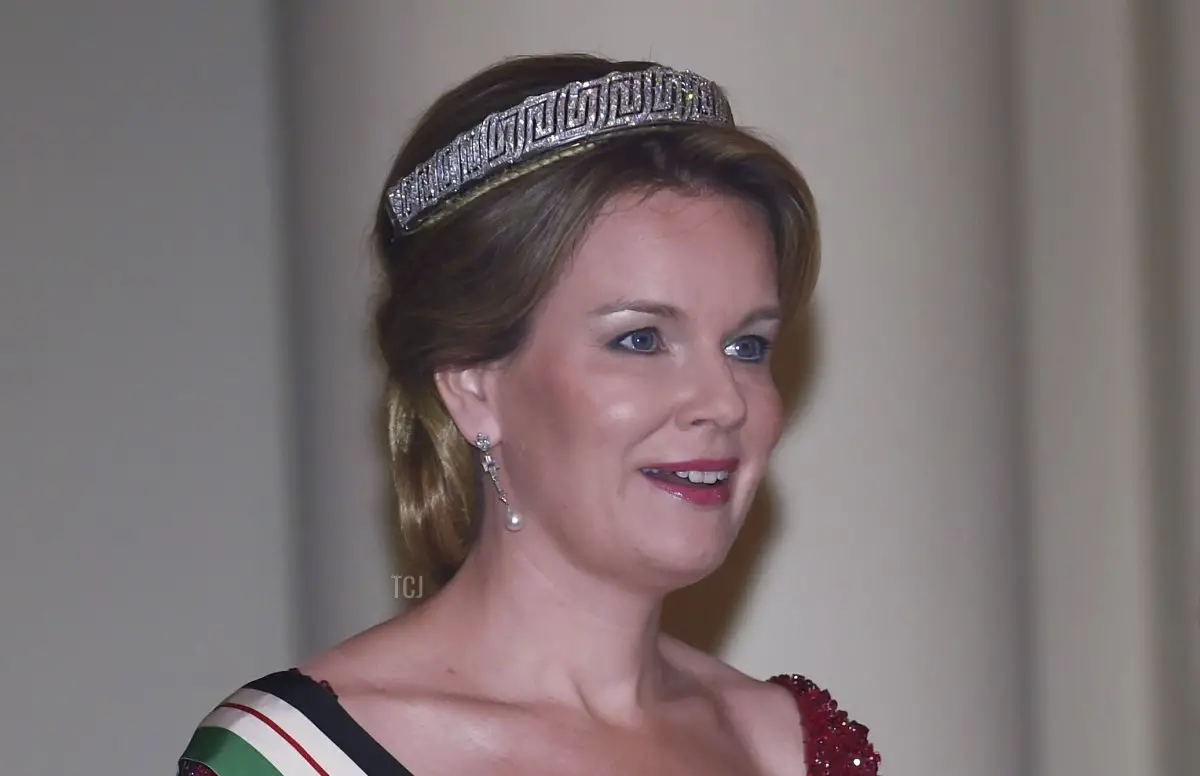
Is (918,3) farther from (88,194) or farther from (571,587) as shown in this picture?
(88,194)

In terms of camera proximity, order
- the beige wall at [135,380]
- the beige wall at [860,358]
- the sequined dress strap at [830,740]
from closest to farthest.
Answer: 1. the sequined dress strap at [830,740]
2. the beige wall at [860,358]
3. the beige wall at [135,380]

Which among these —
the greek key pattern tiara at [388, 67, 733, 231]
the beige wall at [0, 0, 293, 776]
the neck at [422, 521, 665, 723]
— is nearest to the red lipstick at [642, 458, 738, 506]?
the neck at [422, 521, 665, 723]

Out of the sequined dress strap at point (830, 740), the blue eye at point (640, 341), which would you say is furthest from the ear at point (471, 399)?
the sequined dress strap at point (830, 740)

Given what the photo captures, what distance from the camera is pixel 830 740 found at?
1.46 m

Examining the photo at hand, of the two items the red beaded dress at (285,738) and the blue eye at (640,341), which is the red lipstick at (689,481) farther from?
the red beaded dress at (285,738)

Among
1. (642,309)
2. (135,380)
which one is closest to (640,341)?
(642,309)

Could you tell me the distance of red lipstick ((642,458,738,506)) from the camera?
122 centimetres

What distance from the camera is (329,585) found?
184cm

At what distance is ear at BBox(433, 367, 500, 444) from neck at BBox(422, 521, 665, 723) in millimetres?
88

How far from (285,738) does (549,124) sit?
0.52 meters

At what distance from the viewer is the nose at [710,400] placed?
121 centimetres

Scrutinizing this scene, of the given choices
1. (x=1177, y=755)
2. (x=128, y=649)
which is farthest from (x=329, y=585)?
(x=1177, y=755)

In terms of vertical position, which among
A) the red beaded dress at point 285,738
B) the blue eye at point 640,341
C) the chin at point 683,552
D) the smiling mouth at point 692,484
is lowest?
the red beaded dress at point 285,738

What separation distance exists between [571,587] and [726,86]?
0.64 metres
